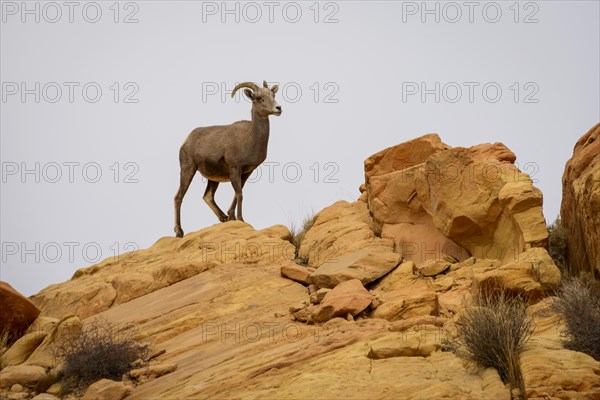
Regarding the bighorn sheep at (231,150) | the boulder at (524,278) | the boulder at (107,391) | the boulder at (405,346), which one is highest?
the bighorn sheep at (231,150)

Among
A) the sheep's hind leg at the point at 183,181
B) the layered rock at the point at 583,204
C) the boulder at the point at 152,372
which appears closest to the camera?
the boulder at the point at 152,372

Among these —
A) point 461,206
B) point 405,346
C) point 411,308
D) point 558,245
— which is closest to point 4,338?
point 411,308

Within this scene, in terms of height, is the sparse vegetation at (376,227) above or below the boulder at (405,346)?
above

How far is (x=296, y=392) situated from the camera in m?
7.72

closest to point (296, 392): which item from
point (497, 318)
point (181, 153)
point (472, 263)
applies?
point (497, 318)

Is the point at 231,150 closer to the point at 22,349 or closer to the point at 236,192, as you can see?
the point at 236,192

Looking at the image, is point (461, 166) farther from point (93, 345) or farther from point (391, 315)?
point (93, 345)

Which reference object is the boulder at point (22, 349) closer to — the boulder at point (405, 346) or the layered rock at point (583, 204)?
the boulder at point (405, 346)

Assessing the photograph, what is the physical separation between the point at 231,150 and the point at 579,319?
9674 millimetres

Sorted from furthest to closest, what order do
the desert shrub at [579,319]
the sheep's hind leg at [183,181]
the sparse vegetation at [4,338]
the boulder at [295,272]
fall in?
the sheep's hind leg at [183,181] → the boulder at [295,272] → the sparse vegetation at [4,338] → the desert shrub at [579,319]

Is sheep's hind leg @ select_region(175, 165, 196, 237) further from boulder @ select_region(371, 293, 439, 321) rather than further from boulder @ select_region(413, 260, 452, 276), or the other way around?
boulder @ select_region(371, 293, 439, 321)

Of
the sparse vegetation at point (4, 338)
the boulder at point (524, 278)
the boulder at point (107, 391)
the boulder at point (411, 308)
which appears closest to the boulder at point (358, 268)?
the boulder at point (411, 308)

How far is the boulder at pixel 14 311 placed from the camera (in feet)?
39.0

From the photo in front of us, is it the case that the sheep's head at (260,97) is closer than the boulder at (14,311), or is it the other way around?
the boulder at (14,311)
